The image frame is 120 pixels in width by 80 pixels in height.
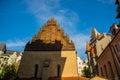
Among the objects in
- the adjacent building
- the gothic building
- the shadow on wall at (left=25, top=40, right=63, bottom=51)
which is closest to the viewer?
the gothic building

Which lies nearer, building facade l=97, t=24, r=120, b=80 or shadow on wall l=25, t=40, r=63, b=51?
building facade l=97, t=24, r=120, b=80

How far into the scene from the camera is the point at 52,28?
995 inches

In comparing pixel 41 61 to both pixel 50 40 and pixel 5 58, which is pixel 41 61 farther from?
pixel 5 58

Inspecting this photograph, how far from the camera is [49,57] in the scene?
2188 centimetres

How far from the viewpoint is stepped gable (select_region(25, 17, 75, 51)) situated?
74.5ft

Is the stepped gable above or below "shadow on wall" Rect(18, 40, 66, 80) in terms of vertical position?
above

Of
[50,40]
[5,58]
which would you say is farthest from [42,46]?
[5,58]

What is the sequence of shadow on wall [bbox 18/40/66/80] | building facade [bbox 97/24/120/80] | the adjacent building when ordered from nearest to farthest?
building facade [bbox 97/24/120/80], shadow on wall [bbox 18/40/66/80], the adjacent building

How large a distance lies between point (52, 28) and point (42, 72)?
30.2 ft

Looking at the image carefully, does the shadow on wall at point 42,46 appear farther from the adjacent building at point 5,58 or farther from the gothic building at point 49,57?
the adjacent building at point 5,58

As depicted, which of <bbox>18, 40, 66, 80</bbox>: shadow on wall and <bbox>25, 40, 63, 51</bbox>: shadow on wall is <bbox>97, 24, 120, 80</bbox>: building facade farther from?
<bbox>25, 40, 63, 51</bbox>: shadow on wall

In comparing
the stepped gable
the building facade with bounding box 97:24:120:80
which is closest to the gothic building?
the stepped gable

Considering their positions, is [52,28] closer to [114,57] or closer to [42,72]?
[42,72]

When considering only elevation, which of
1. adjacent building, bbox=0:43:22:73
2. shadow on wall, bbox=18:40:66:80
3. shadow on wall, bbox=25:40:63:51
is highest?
adjacent building, bbox=0:43:22:73
